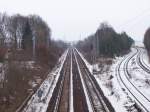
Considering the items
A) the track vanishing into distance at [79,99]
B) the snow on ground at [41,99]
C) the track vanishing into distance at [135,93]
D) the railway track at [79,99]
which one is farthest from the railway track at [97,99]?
the snow on ground at [41,99]

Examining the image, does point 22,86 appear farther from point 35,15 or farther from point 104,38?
point 35,15

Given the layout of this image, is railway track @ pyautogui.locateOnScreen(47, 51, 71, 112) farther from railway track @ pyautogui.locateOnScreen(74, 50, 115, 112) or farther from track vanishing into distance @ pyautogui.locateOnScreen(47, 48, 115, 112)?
railway track @ pyautogui.locateOnScreen(74, 50, 115, 112)

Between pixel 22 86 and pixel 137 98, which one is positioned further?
pixel 22 86

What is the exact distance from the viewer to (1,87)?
2844 centimetres

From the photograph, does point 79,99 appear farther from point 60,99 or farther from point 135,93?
point 135,93

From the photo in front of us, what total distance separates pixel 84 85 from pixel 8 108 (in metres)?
14.0

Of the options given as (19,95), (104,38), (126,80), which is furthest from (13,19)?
(19,95)

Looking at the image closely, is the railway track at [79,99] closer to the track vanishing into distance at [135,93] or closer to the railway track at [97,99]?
the railway track at [97,99]

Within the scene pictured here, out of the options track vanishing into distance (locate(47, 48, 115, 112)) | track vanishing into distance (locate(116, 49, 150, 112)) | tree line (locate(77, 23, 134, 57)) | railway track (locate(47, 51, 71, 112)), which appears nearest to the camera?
track vanishing into distance (locate(47, 48, 115, 112))

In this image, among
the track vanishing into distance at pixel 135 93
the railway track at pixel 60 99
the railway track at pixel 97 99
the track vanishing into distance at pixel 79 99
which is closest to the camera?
the railway track at pixel 97 99

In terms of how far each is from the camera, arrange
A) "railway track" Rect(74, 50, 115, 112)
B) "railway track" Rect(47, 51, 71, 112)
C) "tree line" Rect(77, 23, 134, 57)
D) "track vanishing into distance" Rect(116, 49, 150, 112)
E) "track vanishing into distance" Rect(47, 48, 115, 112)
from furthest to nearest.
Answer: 1. "tree line" Rect(77, 23, 134, 57)
2. "track vanishing into distance" Rect(116, 49, 150, 112)
3. "railway track" Rect(47, 51, 71, 112)
4. "track vanishing into distance" Rect(47, 48, 115, 112)
5. "railway track" Rect(74, 50, 115, 112)

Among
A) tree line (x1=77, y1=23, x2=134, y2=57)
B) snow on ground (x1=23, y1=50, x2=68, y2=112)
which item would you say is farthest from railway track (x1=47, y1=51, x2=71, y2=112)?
tree line (x1=77, y1=23, x2=134, y2=57)

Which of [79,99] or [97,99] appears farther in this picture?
[79,99]

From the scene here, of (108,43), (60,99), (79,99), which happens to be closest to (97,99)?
(79,99)
